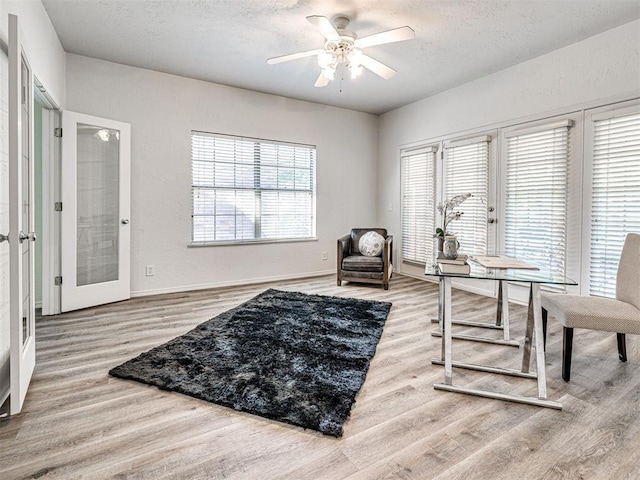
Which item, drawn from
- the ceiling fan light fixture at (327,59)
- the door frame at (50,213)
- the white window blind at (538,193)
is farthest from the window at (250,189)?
the white window blind at (538,193)

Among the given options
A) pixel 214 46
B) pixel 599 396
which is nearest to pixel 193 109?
pixel 214 46

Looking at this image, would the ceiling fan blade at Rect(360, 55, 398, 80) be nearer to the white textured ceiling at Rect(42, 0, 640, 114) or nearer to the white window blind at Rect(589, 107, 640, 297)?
the white textured ceiling at Rect(42, 0, 640, 114)

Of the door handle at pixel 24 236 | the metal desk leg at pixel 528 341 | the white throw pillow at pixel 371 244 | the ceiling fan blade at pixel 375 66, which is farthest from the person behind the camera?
the white throw pillow at pixel 371 244

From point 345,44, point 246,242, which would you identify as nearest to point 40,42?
point 345,44

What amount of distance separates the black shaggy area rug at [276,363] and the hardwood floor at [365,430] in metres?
0.08

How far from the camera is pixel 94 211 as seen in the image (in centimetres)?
384

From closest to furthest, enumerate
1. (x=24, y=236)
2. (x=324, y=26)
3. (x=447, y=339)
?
(x=24, y=236) → (x=447, y=339) → (x=324, y=26)

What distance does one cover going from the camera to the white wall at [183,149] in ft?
13.5

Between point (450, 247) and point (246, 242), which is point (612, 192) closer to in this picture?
point (450, 247)

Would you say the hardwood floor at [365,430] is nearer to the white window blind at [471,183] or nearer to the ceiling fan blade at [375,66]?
the white window blind at [471,183]

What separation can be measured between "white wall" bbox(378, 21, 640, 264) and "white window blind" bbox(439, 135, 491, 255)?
A: 9.3 inches

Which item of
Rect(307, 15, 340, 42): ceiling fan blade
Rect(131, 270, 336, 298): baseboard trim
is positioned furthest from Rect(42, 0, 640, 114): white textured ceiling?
Rect(131, 270, 336, 298): baseboard trim

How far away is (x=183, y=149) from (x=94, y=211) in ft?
4.30

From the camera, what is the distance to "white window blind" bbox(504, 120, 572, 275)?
3.69 m
